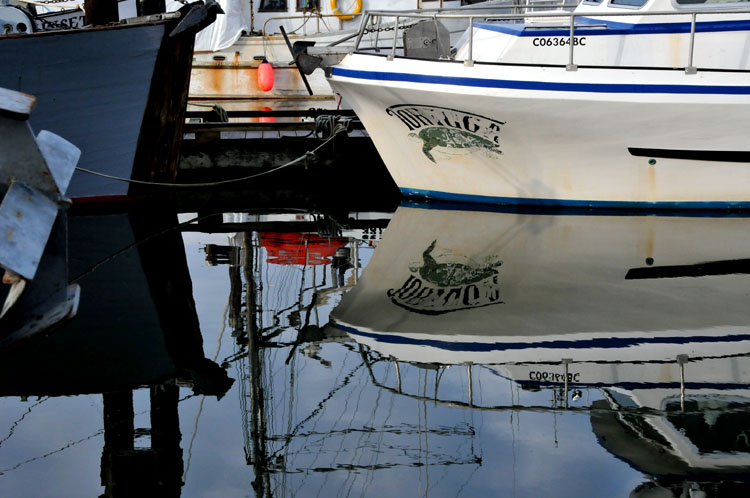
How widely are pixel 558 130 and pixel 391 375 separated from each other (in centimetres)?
630

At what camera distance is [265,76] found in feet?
73.0

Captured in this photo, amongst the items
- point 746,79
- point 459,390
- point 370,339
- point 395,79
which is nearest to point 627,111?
point 746,79

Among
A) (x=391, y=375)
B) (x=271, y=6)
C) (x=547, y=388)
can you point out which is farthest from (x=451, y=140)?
(x=271, y=6)

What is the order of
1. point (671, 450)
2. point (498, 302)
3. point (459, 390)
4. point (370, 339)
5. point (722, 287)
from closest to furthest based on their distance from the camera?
point (671, 450)
point (459, 390)
point (370, 339)
point (498, 302)
point (722, 287)

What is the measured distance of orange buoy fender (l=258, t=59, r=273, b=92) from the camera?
22203 mm

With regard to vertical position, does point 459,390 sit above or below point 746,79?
below

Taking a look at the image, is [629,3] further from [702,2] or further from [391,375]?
[391,375]

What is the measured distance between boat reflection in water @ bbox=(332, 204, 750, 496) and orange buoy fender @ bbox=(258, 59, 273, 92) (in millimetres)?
12934

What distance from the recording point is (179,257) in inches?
345

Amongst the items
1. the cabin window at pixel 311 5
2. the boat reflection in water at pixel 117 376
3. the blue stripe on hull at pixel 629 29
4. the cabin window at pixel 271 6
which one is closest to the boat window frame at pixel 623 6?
the blue stripe on hull at pixel 629 29

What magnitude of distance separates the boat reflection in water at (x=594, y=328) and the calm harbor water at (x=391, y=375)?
2 centimetres

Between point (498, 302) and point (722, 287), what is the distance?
1781mm

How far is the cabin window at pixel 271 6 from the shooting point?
23812 mm

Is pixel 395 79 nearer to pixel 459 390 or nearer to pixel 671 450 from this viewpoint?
pixel 459 390
